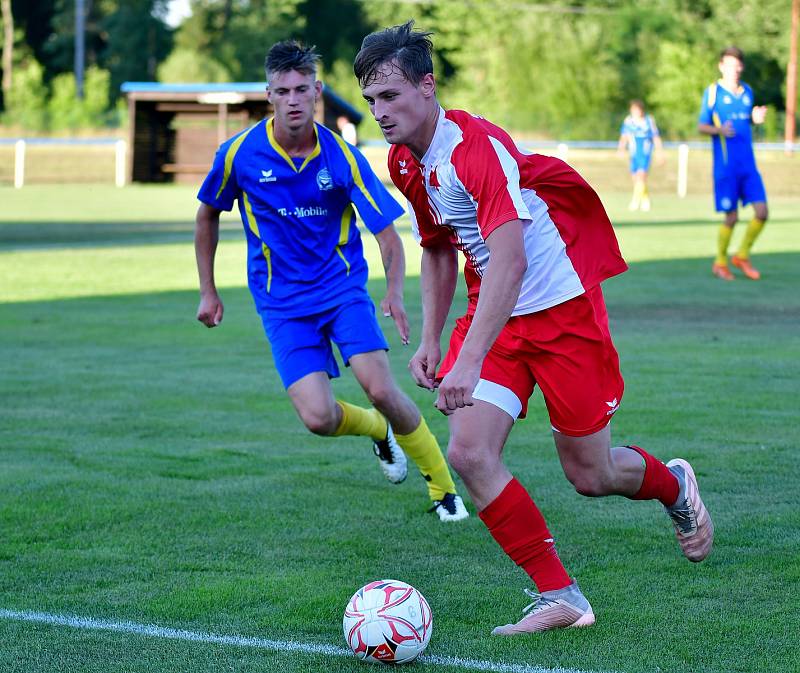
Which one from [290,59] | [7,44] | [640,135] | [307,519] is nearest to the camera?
[307,519]

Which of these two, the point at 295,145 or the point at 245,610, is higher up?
the point at 295,145

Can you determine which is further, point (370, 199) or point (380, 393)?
point (370, 199)

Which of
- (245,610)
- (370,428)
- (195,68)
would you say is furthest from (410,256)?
(195,68)

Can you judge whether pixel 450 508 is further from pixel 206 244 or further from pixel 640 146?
pixel 640 146

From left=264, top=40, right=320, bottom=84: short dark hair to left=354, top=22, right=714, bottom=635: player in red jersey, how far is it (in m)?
1.64

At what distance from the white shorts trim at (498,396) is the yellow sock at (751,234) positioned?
1129 cm

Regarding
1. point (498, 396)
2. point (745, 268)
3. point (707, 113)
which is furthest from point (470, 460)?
point (745, 268)

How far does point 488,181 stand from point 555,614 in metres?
1.46

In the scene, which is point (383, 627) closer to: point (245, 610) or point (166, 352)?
point (245, 610)

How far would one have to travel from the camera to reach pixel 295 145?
608cm

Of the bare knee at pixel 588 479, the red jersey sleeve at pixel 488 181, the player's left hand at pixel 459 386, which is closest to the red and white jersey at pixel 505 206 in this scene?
the red jersey sleeve at pixel 488 181

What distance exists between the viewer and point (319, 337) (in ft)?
20.2

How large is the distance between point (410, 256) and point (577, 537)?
14618 mm

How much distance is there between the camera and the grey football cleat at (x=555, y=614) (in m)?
4.20
